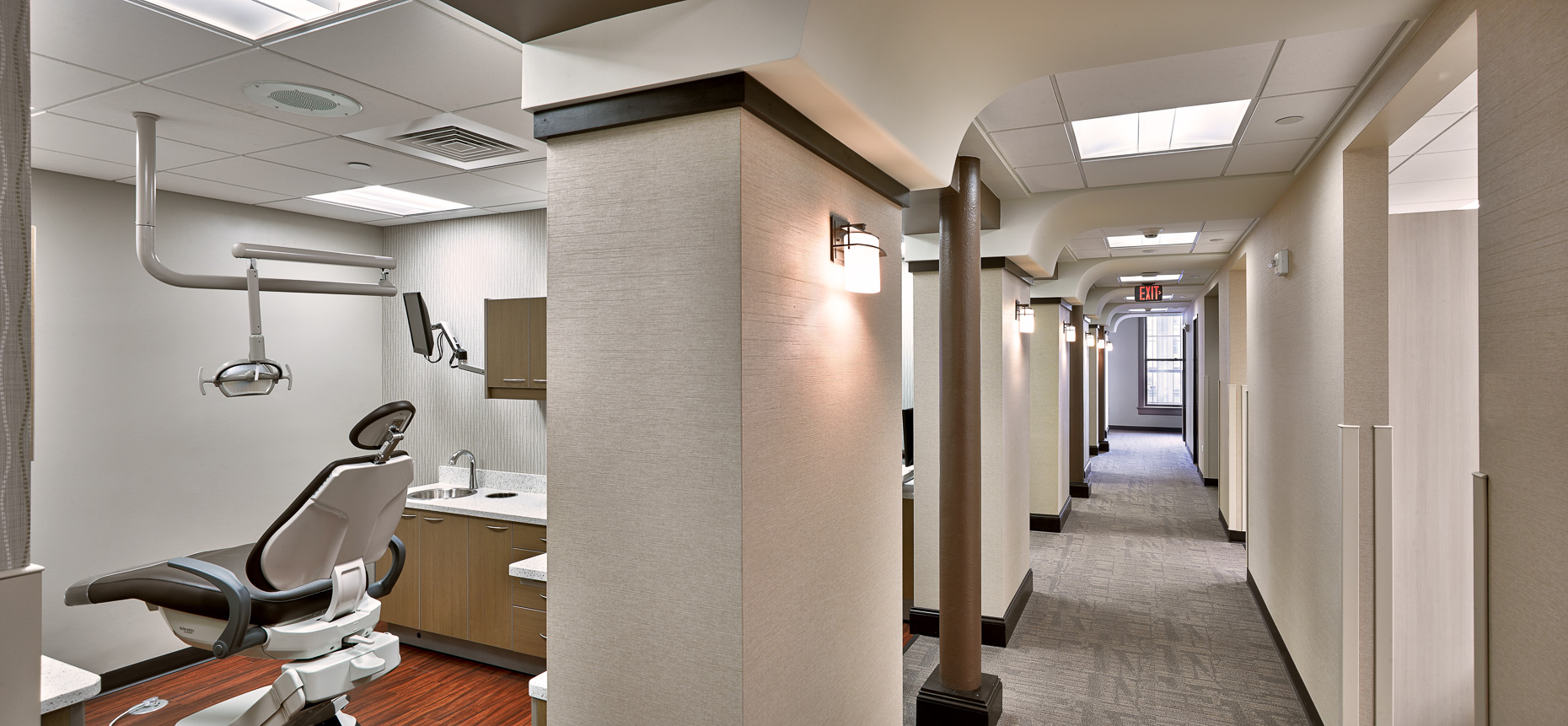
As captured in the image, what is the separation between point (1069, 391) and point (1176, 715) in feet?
19.6

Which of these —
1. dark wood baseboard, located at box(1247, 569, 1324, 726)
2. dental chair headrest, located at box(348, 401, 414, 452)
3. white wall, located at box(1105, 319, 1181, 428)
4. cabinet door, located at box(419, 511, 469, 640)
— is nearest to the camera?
dental chair headrest, located at box(348, 401, 414, 452)

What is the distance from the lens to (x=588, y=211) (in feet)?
5.93

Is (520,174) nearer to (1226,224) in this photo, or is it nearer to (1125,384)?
(1226,224)

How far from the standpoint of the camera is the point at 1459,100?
2.69 meters

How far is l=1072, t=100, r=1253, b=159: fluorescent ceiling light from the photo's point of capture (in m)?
3.16

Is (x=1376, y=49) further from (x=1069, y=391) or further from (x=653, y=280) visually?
(x=1069, y=391)

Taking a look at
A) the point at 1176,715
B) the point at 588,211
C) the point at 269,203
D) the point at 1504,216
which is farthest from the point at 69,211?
the point at 1176,715

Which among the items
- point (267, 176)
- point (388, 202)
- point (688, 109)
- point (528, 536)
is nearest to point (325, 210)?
point (388, 202)

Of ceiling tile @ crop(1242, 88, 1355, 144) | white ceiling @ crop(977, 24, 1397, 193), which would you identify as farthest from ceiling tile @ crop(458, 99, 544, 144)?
ceiling tile @ crop(1242, 88, 1355, 144)

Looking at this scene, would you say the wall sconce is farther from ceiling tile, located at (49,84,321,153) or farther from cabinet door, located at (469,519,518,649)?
cabinet door, located at (469,519,518,649)

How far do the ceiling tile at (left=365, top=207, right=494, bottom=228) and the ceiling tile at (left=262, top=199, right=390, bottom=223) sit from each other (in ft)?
0.30

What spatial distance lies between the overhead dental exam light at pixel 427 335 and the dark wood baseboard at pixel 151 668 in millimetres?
2006

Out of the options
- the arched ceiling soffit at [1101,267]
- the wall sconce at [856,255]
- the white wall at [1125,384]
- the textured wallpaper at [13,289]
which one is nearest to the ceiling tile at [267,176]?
the textured wallpaper at [13,289]

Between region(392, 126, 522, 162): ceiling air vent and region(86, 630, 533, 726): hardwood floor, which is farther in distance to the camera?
region(86, 630, 533, 726): hardwood floor
